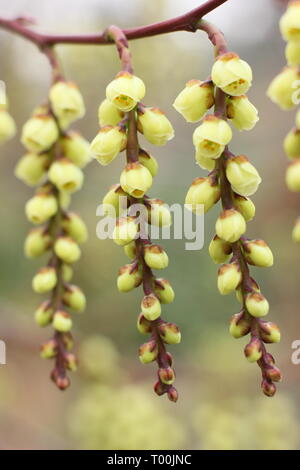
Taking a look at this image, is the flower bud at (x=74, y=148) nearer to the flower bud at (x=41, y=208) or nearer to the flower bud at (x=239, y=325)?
the flower bud at (x=41, y=208)

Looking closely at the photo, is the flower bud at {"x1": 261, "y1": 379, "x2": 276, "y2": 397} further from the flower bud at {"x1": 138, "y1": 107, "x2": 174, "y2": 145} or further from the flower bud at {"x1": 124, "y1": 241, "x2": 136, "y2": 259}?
the flower bud at {"x1": 138, "y1": 107, "x2": 174, "y2": 145}

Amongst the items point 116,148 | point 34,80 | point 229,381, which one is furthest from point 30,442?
point 34,80

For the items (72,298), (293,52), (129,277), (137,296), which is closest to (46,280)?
(72,298)

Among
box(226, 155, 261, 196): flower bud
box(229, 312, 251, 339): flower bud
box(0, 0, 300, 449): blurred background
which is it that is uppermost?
box(0, 0, 300, 449): blurred background

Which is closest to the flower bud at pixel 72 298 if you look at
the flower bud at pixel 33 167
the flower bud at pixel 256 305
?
the flower bud at pixel 33 167

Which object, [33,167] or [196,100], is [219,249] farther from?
[33,167]

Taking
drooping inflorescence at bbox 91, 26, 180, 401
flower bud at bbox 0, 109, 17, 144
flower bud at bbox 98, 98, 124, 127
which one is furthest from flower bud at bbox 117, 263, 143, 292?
flower bud at bbox 0, 109, 17, 144
